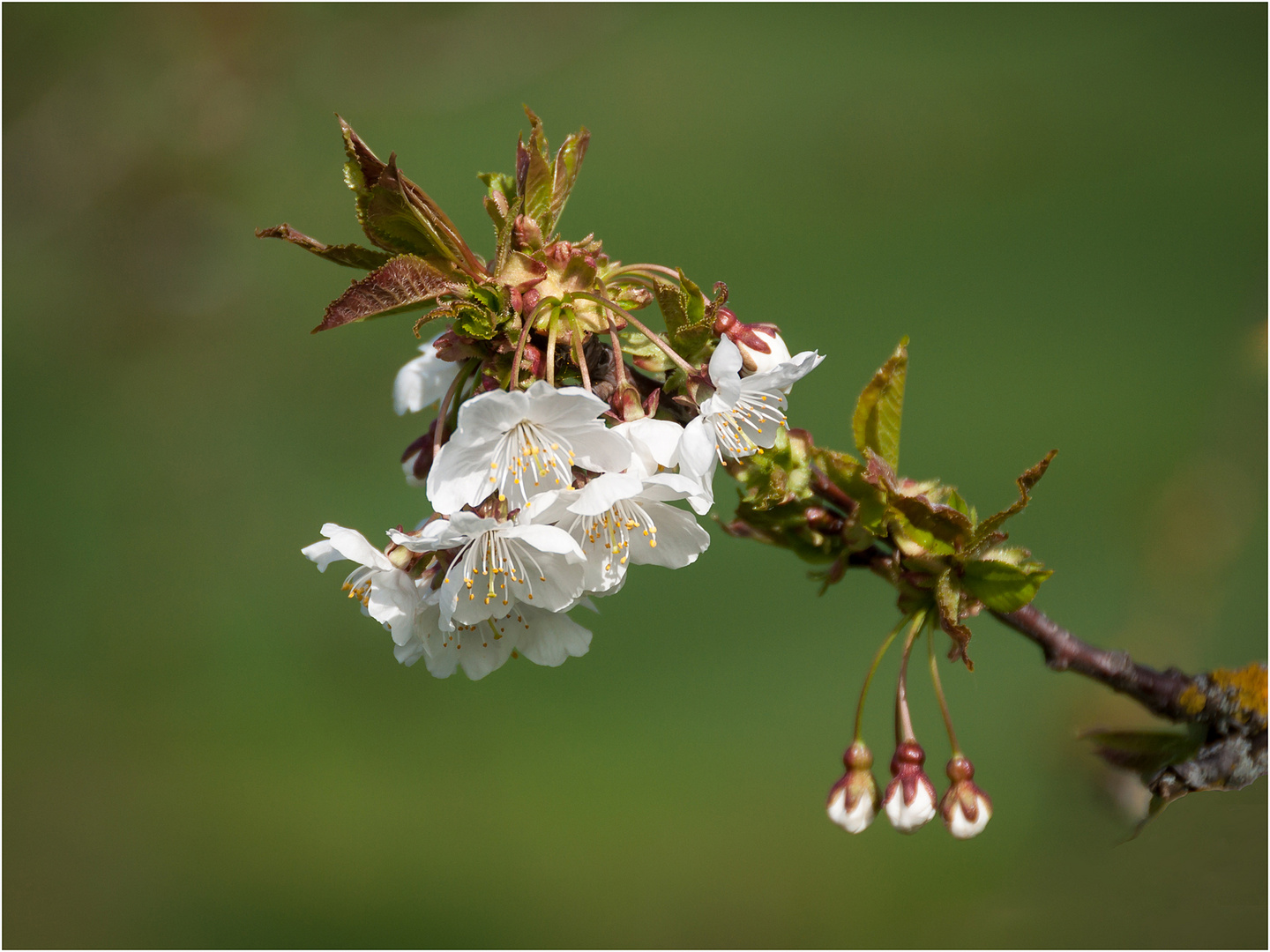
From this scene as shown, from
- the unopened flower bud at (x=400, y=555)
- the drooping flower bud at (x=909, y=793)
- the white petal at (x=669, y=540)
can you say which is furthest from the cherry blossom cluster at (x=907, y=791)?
the unopened flower bud at (x=400, y=555)

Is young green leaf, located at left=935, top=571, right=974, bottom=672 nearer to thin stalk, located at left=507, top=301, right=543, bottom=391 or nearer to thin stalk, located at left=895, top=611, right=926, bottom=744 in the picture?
thin stalk, located at left=895, top=611, right=926, bottom=744

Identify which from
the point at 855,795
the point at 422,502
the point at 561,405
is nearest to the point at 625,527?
the point at 561,405

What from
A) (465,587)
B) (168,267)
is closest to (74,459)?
(168,267)

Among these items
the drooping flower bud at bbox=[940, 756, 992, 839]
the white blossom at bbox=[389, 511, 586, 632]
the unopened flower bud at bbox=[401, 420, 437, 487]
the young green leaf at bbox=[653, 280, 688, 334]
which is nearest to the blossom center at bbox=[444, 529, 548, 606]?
the white blossom at bbox=[389, 511, 586, 632]

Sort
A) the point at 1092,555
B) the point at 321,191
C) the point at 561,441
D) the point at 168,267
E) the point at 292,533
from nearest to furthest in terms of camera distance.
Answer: the point at 561,441
the point at 1092,555
the point at 292,533
the point at 168,267
the point at 321,191

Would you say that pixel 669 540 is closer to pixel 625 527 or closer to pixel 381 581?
pixel 625 527

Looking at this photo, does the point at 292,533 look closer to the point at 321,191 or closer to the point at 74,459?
the point at 74,459
